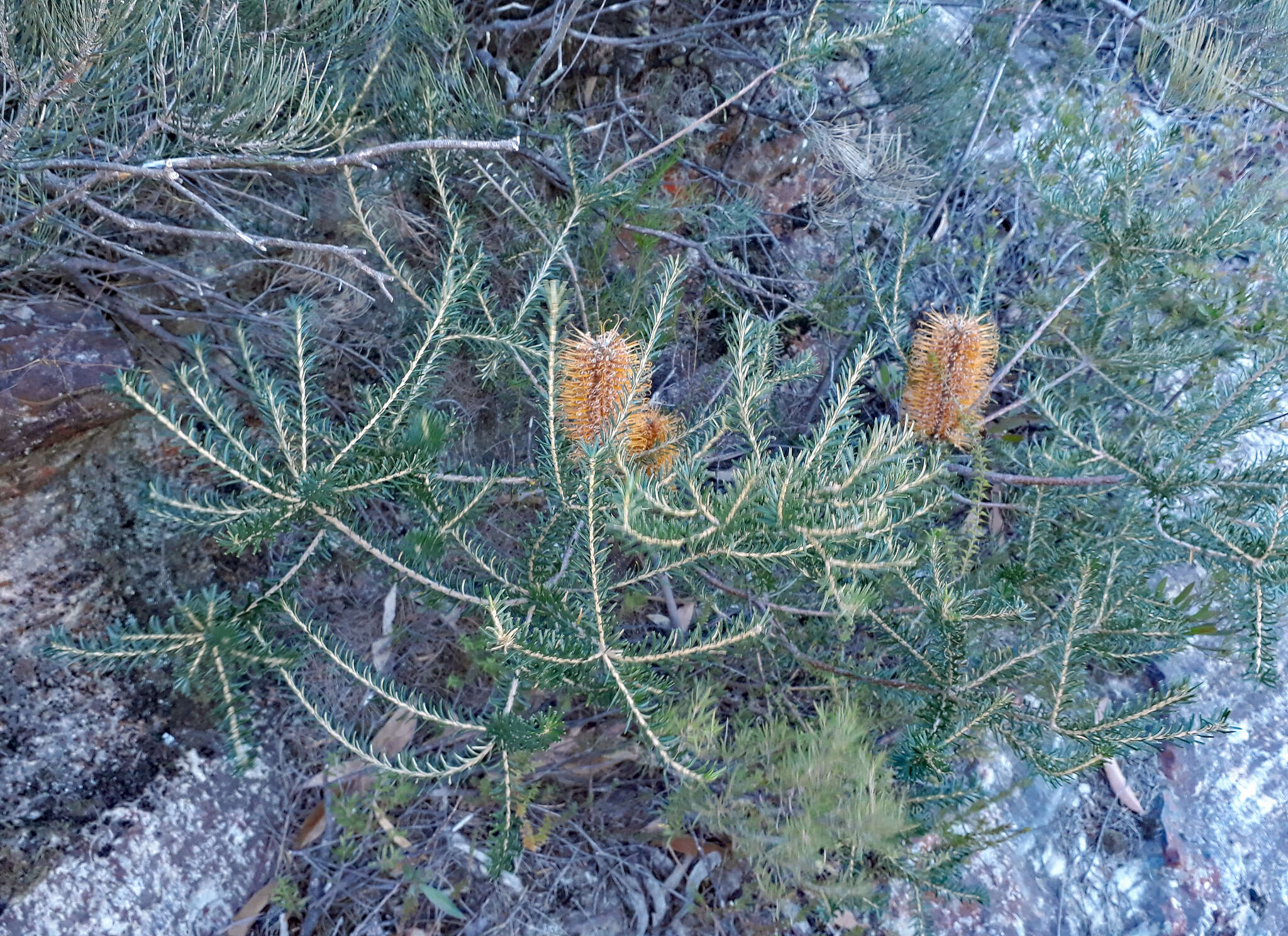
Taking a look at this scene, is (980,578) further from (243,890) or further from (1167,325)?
(243,890)

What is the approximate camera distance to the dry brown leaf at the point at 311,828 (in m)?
2.10

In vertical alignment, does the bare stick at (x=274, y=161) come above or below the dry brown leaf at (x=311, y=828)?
above

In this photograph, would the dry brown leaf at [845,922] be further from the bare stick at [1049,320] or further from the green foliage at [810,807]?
the bare stick at [1049,320]

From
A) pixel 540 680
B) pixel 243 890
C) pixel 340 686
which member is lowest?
pixel 243 890

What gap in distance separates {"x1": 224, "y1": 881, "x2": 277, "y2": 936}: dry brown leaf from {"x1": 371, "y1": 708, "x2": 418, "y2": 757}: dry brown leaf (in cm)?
40

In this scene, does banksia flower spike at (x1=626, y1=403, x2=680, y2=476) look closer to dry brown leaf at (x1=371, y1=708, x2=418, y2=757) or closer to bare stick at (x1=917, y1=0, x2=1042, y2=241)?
dry brown leaf at (x1=371, y1=708, x2=418, y2=757)

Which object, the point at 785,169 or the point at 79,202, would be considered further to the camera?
the point at 785,169

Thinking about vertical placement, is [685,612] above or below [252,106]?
below

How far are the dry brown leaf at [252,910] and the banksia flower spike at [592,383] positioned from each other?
139cm

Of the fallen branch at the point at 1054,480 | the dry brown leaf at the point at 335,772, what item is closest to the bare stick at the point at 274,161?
the fallen branch at the point at 1054,480

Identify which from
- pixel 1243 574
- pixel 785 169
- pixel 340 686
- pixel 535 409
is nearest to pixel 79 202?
pixel 535 409

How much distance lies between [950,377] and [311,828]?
6.51 feet

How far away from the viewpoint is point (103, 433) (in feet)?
6.52

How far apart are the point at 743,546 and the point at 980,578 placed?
892mm
